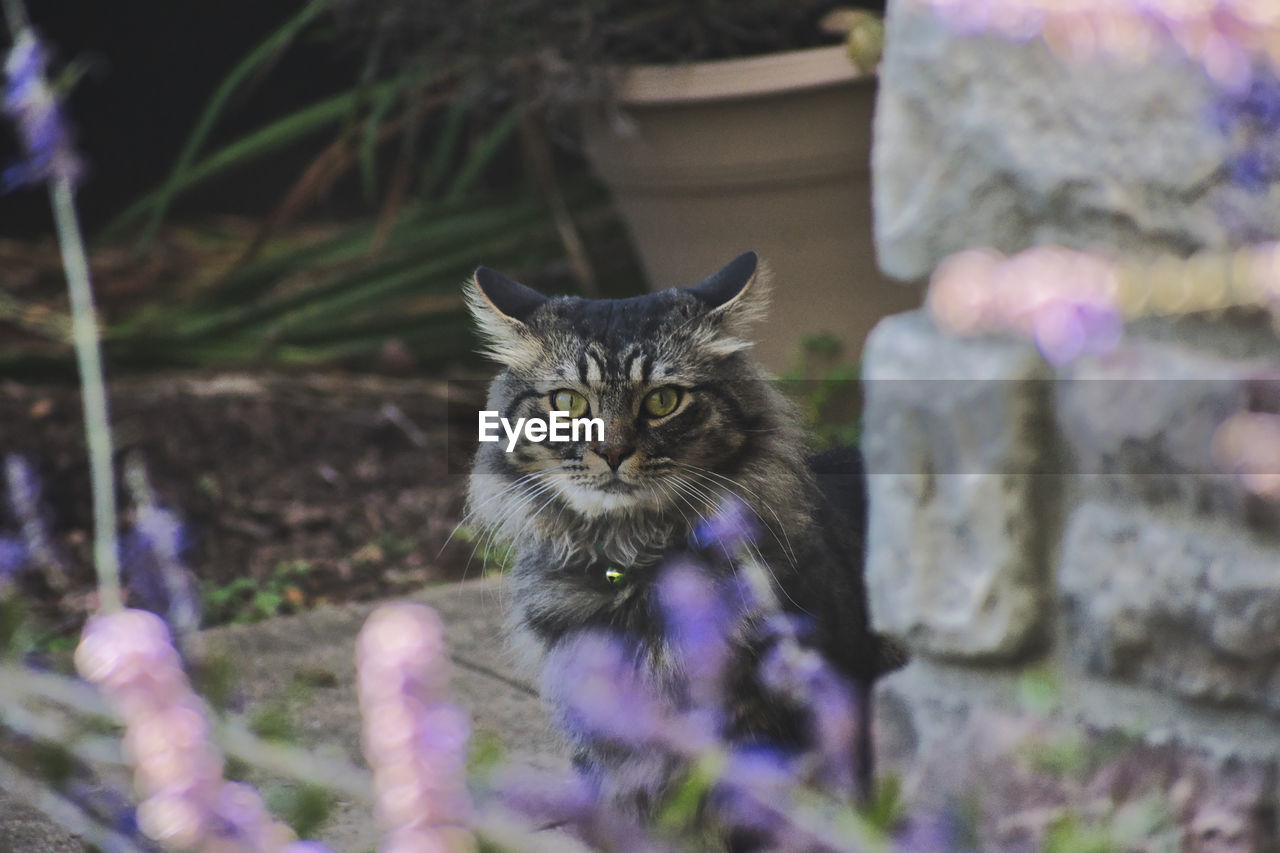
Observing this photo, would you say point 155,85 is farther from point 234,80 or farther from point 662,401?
point 662,401

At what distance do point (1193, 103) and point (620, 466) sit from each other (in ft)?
3.47

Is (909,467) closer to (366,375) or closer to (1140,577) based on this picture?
(1140,577)

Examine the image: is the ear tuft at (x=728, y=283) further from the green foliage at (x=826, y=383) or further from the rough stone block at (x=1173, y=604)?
the green foliage at (x=826, y=383)

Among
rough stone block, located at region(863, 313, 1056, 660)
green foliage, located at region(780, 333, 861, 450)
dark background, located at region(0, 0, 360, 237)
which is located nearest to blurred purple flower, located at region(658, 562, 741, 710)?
rough stone block, located at region(863, 313, 1056, 660)

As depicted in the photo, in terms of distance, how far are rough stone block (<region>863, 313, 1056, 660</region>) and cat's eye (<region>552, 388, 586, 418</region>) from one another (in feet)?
2.64

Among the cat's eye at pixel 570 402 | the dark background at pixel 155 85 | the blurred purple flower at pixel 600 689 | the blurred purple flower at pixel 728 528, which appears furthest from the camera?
the dark background at pixel 155 85

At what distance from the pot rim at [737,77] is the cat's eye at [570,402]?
5.91ft

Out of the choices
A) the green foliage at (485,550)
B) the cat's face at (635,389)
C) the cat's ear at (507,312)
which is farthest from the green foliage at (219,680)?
the green foliage at (485,550)

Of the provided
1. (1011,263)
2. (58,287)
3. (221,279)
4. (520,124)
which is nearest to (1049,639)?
(1011,263)

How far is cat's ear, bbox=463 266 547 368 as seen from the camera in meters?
2.10

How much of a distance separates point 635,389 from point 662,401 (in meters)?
0.05

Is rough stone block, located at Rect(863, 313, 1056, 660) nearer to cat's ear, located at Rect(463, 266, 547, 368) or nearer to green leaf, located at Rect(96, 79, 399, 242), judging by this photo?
cat's ear, located at Rect(463, 266, 547, 368)

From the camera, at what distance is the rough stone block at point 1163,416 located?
103 centimetres

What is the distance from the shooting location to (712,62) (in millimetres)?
3666
